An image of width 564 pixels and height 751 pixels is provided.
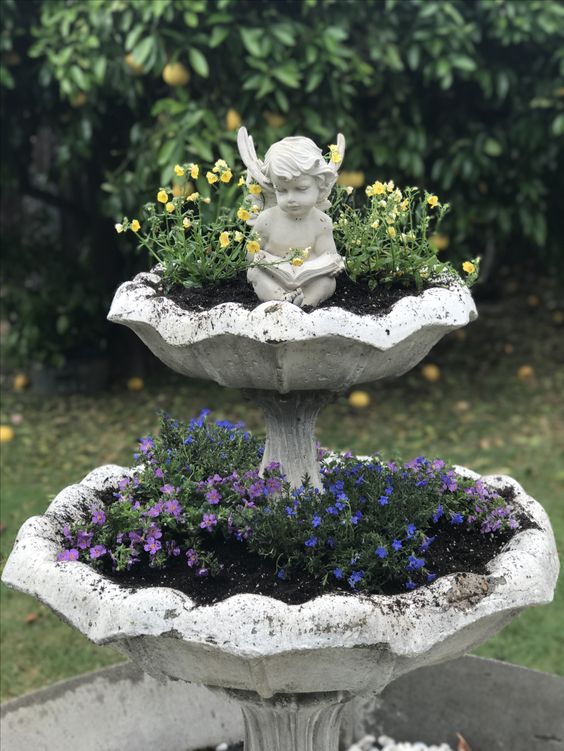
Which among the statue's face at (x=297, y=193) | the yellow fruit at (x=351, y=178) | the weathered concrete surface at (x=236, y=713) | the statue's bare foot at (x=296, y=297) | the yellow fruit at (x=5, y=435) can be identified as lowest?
the weathered concrete surface at (x=236, y=713)

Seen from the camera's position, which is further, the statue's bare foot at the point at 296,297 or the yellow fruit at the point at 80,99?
the yellow fruit at the point at 80,99

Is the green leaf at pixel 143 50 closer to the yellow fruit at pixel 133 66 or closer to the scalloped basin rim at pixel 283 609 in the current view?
the yellow fruit at pixel 133 66

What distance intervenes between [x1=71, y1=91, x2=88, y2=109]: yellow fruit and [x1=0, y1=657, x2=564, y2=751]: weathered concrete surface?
3278 millimetres

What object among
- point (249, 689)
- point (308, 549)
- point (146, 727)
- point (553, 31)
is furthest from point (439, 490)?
point (553, 31)

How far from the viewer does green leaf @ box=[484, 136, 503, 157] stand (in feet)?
17.3

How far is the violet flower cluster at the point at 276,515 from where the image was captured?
2035 mm

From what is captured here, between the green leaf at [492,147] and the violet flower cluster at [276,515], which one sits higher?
the green leaf at [492,147]

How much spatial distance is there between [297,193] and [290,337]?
15.5 inches

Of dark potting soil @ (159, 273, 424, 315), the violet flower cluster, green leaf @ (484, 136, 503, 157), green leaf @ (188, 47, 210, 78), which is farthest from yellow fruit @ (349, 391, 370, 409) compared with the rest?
dark potting soil @ (159, 273, 424, 315)

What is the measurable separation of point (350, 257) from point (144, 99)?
3.75m

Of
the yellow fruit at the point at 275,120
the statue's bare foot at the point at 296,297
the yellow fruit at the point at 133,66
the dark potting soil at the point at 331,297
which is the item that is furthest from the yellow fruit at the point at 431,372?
the statue's bare foot at the point at 296,297

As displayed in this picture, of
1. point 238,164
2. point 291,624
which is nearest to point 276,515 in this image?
point 291,624

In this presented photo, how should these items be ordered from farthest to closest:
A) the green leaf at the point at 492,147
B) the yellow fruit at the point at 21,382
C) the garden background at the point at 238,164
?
the yellow fruit at the point at 21,382 → the green leaf at the point at 492,147 → the garden background at the point at 238,164

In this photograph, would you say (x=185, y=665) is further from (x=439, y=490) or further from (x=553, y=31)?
(x=553, y=31)
